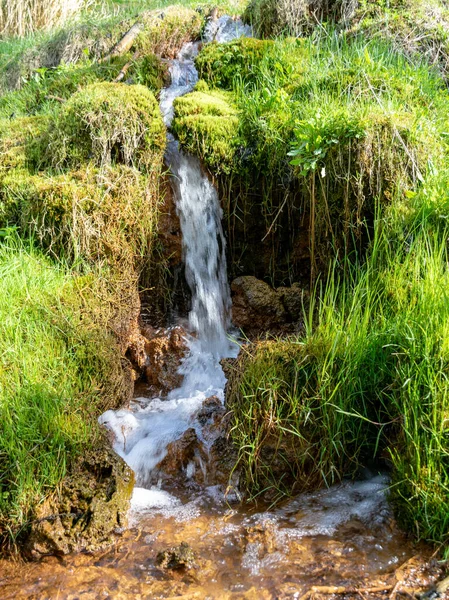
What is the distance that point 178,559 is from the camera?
265 cm

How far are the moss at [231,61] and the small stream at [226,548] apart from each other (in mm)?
3552

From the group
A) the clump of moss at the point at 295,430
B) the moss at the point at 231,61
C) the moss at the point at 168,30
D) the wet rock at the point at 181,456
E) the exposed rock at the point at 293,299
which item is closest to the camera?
the clump of moss at the point at 295,430

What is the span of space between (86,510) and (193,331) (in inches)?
75.5

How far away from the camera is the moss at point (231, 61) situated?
228 inches

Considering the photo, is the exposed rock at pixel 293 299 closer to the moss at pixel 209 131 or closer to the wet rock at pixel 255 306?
the wet rock at pixel 255 306

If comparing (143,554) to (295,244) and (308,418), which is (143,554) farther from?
(295,244)

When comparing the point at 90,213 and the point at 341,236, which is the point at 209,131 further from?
the point at 341,236

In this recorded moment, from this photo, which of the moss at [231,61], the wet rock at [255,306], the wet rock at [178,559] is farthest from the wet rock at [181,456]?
the moss at [231,61]

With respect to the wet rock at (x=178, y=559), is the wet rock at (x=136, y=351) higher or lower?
higher

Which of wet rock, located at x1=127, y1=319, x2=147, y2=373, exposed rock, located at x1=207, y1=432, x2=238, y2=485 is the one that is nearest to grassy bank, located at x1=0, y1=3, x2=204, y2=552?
wet rock, located at x1=127, y1=319, x2=147, y2=373

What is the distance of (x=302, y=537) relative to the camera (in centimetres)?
279

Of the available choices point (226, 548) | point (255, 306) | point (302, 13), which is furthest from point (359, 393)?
point (302, 13)

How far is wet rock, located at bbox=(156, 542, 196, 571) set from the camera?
2654 millimetres

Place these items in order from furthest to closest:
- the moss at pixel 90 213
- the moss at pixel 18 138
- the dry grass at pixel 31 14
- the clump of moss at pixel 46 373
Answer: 1. the dry grass at pixel 31 14
2. the moss at pixel 18 138
3. the moss at pixel 90 213
4. the clump of moss at pixel 46 373
